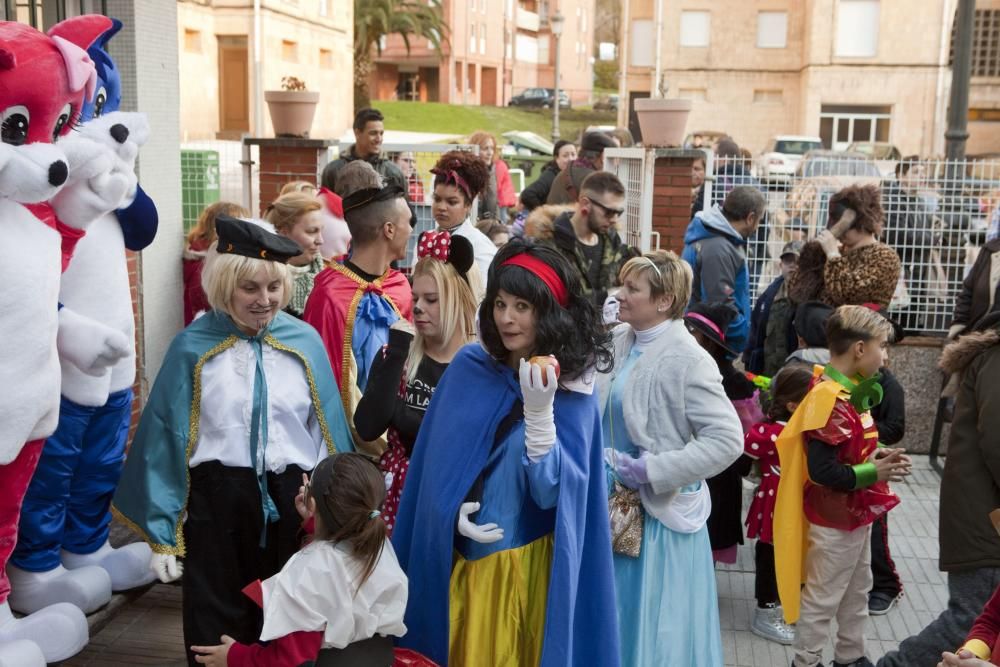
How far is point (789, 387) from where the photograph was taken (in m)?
5.53

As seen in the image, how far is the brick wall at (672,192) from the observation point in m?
9.77

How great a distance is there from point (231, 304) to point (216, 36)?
34.0 metres

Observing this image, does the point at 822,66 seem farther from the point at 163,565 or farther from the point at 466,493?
the point at 466,493

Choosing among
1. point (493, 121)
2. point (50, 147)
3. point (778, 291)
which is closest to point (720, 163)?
point (778, 291)

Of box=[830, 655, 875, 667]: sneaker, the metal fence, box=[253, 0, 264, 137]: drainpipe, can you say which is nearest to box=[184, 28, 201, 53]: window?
box=[253, 0, 264, 137]: drainpipe

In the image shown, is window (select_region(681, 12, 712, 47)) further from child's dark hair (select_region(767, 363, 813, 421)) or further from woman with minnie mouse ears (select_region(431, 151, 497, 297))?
child's dark hair (select_region(767, 363, 813, 421))

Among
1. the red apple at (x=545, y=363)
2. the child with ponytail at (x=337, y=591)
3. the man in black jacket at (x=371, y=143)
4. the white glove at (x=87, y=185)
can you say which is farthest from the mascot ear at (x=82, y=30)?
the man in black jacket at (x=371, y=143)

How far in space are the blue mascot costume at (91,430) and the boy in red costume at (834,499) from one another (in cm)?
284

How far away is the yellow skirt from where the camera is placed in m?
3.46

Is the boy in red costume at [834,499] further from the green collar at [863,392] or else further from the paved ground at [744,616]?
the paved ground at [744,616]

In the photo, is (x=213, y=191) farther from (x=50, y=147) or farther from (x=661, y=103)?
(x=50, y=147)

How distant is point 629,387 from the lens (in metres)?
4.40

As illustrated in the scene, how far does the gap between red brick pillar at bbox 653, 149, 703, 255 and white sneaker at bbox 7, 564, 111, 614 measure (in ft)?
19.7

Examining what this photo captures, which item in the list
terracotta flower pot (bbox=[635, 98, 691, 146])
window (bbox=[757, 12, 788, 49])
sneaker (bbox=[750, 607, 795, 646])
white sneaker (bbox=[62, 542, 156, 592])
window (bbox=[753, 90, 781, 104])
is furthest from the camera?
window (bbox=[753, 90, 781, 104])
